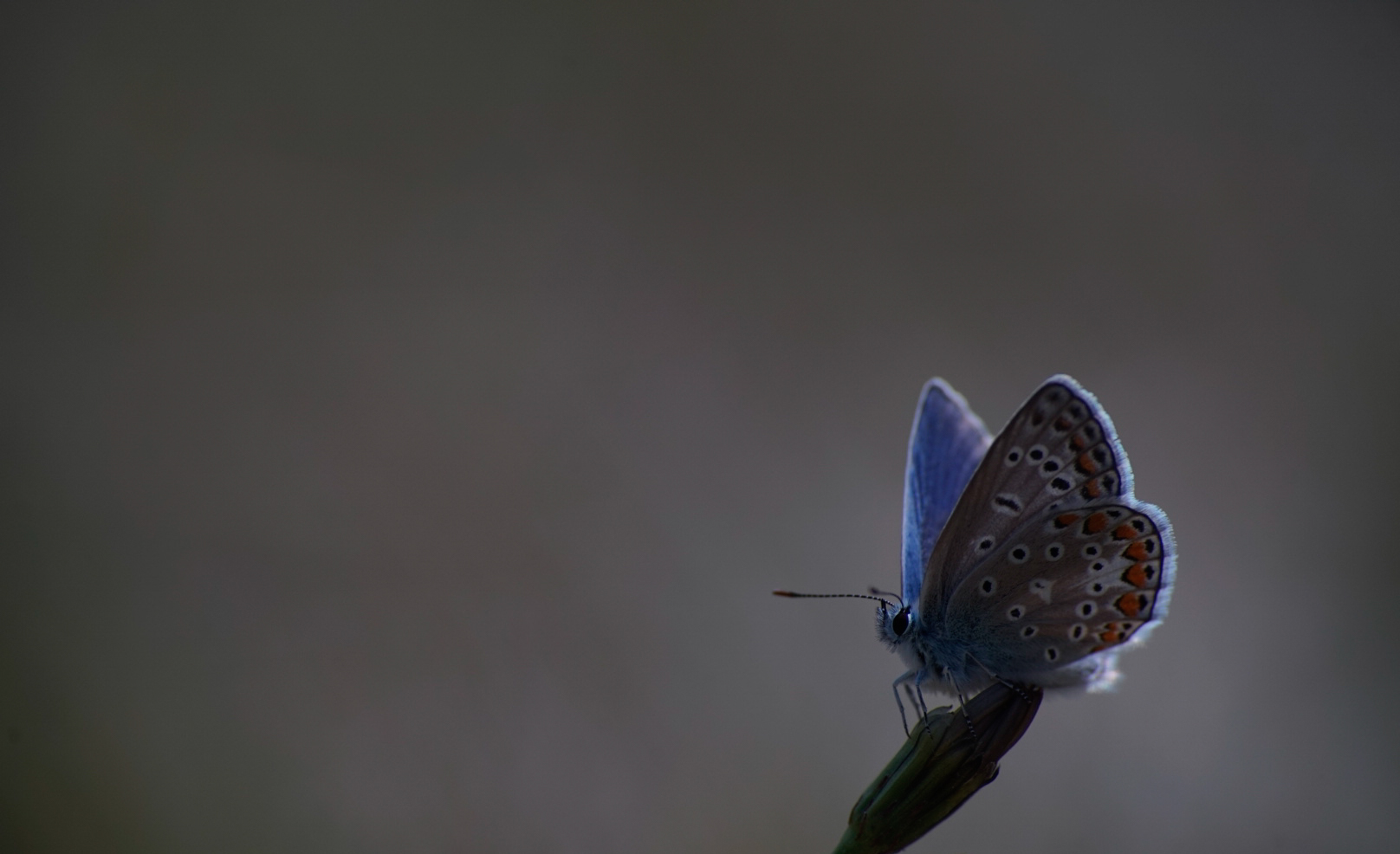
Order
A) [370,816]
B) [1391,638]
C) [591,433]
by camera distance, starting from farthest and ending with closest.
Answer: [591,433] < [1391,638] < [370,816]

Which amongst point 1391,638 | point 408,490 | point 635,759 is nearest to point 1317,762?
point 1391,638

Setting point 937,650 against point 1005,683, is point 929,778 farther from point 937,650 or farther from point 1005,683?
point 937,650

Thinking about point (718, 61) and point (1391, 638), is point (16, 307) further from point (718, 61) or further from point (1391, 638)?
point (1391, 638)

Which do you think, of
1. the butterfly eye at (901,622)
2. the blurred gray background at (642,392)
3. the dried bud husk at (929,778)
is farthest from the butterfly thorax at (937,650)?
the blurred gray background at (642,392)

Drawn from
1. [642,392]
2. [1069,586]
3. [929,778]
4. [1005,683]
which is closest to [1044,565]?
[1069,586]

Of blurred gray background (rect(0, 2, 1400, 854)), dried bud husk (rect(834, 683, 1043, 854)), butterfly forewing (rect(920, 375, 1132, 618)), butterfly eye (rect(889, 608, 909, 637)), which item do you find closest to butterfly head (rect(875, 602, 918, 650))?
butterfly eye (rect(889, 608, 909, 637))

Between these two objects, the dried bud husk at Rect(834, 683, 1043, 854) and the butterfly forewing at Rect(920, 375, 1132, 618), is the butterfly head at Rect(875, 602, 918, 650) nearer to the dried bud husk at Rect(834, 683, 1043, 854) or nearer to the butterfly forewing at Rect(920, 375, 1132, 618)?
the butterfly forewing at Rect(920, 375, 1132, 618)
